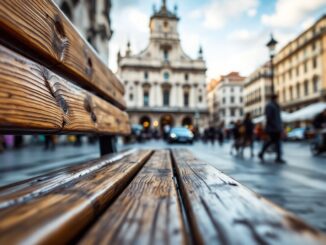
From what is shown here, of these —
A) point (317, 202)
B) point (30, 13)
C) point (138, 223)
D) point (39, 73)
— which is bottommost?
point (317, 202)

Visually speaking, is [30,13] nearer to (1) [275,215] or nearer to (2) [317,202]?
(1) [275,215]

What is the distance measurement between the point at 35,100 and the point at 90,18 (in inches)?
762

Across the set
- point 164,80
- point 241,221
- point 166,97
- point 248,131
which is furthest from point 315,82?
point 241,221

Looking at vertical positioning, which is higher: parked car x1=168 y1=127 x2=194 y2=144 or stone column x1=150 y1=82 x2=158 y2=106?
stone column x1=150 y1=82 x2=158 y2=106

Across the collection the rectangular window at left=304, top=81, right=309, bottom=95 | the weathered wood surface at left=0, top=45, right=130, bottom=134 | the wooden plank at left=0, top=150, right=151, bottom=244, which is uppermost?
the rectangular window at left=304, top=81, right=309, bottom=95

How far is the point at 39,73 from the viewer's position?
0.83 metres

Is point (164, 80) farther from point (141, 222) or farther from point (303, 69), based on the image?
point (141, 222)

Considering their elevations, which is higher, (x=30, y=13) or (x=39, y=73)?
(x=30, y=13)

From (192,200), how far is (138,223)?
0.62 feet

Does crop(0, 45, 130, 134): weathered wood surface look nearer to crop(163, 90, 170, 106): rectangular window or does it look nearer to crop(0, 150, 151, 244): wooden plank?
crop(0, 150, 151, 244): wooden plank

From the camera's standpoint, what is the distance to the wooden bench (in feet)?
1.49

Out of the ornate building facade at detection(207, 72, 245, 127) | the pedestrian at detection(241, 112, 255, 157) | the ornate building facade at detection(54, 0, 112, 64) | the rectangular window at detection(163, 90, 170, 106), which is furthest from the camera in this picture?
the ornate building facade at detection(207, 72, 245, 127)

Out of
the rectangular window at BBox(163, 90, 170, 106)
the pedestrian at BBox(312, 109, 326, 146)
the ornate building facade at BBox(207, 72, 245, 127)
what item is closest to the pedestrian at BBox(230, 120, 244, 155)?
the pedestrian at BBox(312, 109, 326, 146)

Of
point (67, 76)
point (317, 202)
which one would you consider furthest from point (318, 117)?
point (67, 76)
